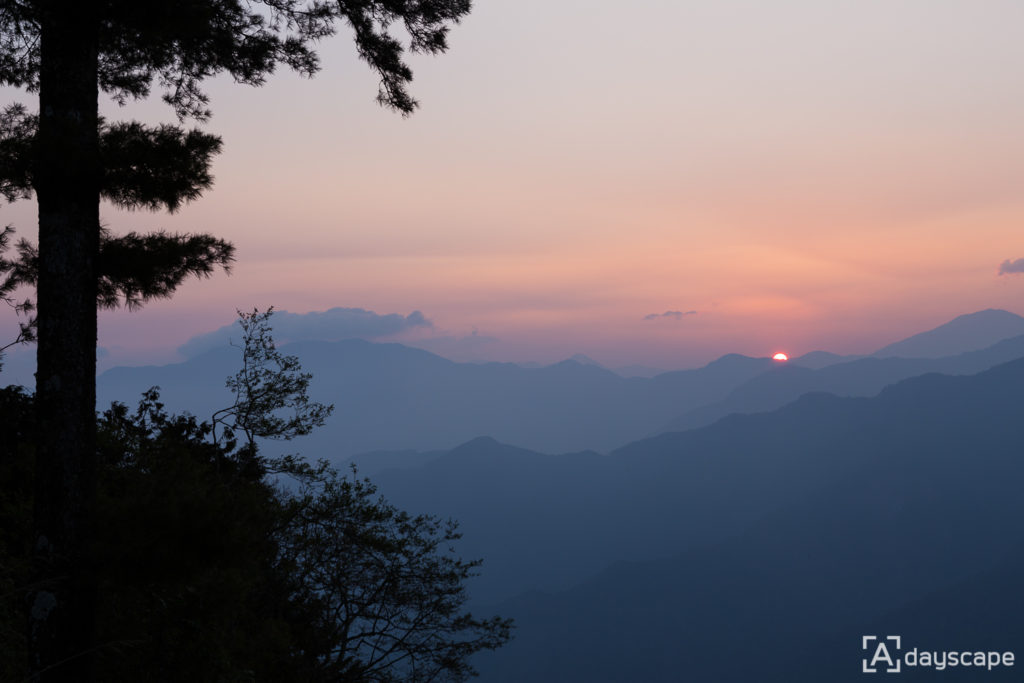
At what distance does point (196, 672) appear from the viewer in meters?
12.4

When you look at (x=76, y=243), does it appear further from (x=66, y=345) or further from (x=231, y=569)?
(x=231, y=569)

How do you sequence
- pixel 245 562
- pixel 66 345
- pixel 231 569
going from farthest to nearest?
pixel 231 569 → pixel 245 562 → pixel 66 345

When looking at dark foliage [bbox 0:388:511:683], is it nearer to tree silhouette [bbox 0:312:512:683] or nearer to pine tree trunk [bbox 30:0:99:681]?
tree silhouette [bbox 0:312:512:683]

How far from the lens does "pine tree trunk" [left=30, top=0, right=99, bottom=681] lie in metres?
8.75

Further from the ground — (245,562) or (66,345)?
(66,345)

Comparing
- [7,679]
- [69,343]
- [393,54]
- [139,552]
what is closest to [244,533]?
[139,552]

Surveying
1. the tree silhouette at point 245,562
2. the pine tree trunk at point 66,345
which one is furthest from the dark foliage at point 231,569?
the pine tree trunk at point 66,345

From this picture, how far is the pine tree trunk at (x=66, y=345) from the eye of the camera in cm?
875

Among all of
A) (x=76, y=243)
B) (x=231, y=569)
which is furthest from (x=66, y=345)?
(x=231, y=569)

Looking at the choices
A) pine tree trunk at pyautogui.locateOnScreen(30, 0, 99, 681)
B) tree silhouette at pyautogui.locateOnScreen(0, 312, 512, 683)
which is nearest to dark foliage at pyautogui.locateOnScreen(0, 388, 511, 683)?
tree silhouette at pyautogui.locateOnScreen(0, 312, 512, 683)

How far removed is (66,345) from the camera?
897 cm

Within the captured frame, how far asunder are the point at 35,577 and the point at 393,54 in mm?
7899

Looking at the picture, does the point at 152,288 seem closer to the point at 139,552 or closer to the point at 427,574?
the point at 139,552

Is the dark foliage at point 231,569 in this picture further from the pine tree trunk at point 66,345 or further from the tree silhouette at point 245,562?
→ the pine tree trunk at point 66,345
